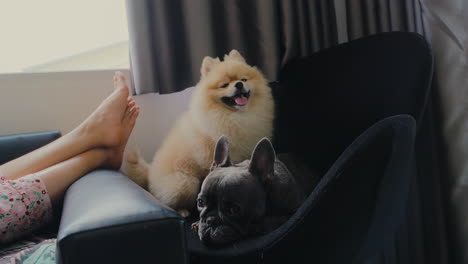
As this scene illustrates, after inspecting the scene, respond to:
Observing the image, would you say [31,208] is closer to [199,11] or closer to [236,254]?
[236,254]

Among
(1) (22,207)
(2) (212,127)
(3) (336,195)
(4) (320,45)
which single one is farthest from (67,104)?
(3) (336,195)

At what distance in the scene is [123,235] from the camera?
1.81 feet

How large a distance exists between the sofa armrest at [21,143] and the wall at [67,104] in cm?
12

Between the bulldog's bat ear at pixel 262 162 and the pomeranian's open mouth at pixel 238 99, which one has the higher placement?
the pomeranian's open mouth at pixel 238 99

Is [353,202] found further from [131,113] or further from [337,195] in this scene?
[131,113]

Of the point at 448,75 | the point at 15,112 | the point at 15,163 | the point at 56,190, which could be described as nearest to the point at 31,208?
the point at 56,190

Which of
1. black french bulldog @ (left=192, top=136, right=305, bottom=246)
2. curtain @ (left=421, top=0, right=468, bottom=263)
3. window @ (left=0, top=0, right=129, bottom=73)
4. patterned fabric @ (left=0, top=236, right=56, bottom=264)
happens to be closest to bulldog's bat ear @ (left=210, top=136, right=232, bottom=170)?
black french bulldog @ (left=192, top=136, right=305, bottom=246)

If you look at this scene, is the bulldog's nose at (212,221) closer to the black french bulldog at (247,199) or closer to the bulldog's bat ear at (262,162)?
the black french bulldog at (247,199)

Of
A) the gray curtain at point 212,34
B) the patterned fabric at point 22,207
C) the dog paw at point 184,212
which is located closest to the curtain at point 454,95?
the gray curtain at point 212,34

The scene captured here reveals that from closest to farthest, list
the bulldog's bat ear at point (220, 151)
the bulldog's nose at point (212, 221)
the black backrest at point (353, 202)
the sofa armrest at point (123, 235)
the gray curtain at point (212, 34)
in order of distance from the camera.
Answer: the sofa armrest at point (123, 235), the black backrest at point (353, 202), the bulldog's nose at point (212, 221), the bulldog's bat ear at point (220, 151), the gray curtain at point (212, 34)

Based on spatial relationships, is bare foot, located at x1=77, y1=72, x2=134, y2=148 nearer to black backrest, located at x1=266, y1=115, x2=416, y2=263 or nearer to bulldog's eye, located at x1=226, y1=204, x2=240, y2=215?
bulldog's eye, located at x1=226, y1=204, x2=240, y2=215

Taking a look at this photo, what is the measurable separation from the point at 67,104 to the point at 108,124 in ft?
1.15

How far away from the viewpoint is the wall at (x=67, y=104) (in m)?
1.35

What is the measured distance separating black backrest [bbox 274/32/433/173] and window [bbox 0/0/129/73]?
792 millimetres
